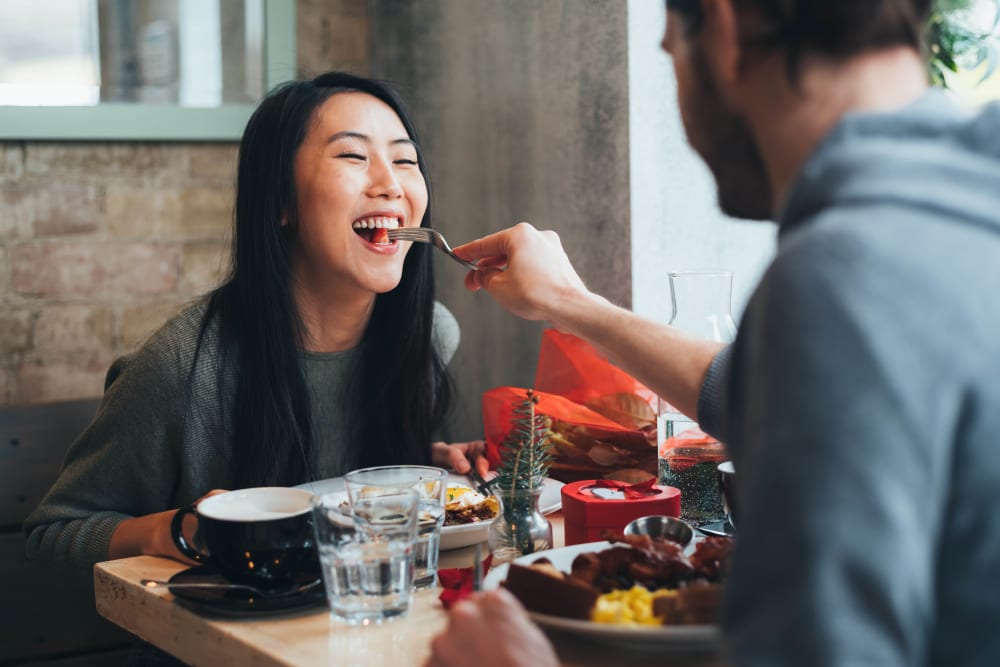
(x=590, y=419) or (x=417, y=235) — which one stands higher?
(x=417, y=235)

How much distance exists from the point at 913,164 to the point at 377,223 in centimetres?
123

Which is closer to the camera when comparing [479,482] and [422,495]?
[422,495]

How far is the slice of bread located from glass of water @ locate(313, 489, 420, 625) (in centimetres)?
11

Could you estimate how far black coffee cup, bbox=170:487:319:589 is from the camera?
991mm

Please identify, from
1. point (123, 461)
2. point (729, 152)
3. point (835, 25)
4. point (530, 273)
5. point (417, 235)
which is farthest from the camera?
point (417, 235)

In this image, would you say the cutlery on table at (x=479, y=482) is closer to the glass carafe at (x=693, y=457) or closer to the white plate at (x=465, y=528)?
the white plate at (x=465, y=528)

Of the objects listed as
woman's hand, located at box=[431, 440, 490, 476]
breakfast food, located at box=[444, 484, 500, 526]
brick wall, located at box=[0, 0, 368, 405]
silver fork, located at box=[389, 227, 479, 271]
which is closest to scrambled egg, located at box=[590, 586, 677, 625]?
breakfast food, located at box=[444, 484, 500, 526]

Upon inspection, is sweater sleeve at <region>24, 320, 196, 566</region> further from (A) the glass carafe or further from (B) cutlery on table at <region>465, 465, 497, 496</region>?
(A) the glass carafe

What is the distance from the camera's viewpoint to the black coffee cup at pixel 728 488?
3.75ft

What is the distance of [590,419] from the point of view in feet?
4.91

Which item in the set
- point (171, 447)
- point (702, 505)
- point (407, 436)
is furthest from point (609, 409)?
point (171, 447)

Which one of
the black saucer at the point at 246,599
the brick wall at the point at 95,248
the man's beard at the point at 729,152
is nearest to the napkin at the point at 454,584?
the black saucer at the point at 246,599

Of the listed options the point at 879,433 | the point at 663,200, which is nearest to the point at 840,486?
the point at 879,433

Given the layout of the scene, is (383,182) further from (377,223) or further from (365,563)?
(365,563)
